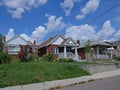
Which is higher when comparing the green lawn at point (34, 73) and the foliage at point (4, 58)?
the foliage at point (4, 58)

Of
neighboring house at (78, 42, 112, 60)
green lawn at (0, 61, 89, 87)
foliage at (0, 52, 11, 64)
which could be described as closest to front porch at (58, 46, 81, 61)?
neighboring house at (78, 42, 112, 60)

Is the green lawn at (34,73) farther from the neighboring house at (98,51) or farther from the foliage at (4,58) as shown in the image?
the neighboring house at (98,51)

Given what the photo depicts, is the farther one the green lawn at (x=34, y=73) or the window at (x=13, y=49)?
the window at (x=13, y=49)

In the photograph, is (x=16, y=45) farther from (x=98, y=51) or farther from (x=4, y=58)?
(x=4, y=58)

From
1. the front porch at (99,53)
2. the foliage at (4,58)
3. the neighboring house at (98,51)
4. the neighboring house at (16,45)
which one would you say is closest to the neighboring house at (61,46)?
the neighboring house at (16,45)

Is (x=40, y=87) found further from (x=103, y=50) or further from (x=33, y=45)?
(x=103, y=50)

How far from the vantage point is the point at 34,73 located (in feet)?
59.5

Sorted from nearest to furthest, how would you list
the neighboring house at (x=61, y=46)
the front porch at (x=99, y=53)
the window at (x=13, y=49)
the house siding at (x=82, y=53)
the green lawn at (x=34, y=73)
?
the green lawn at (x=34, y=73) → the window at (x=13, y=49) → the neighboring house at (x=61, y=46) → the front porch at (x=99, y=53) → the house siding at (x=82, y=53)

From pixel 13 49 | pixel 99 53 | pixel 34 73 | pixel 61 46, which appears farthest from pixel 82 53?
pixel 34 73

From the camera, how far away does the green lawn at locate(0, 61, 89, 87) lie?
1611 cm

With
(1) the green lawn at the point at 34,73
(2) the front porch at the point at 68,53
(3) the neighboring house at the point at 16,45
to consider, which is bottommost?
(1) the green lawn at the point at 34,73

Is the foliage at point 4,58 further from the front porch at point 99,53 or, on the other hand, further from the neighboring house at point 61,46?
the front porch at point 99,53

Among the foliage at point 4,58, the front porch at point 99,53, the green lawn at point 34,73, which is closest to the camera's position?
the green lawn at point 34,73

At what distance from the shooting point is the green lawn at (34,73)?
52.9 feet
